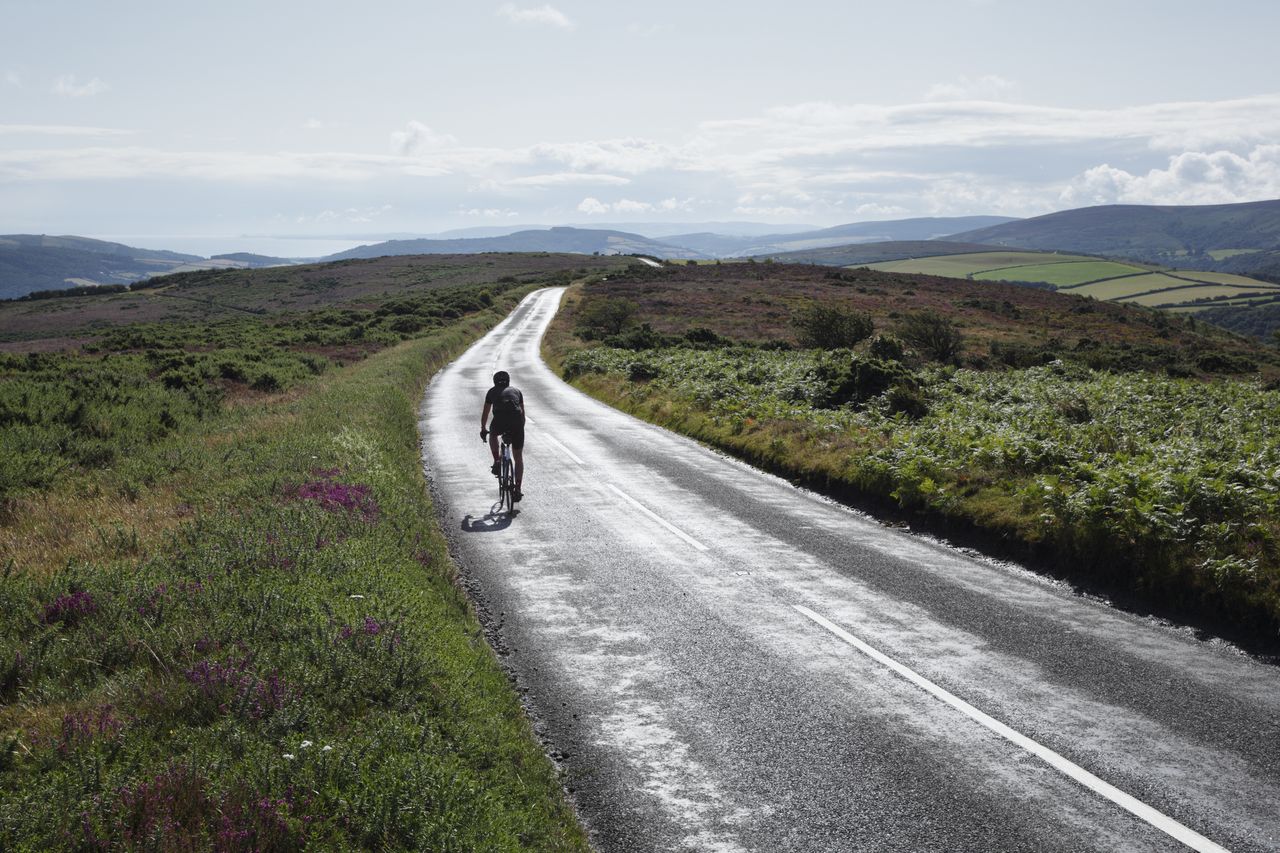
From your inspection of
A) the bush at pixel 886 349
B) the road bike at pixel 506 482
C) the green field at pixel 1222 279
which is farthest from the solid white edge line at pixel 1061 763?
the green field at pixel 1222 279

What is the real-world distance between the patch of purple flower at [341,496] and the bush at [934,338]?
3705cm

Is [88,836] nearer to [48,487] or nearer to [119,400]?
[48,487]

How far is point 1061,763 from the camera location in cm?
608

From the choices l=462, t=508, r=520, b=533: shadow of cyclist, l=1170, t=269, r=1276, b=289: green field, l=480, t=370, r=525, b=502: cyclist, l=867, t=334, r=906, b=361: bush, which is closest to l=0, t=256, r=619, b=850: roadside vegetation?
l=462, t=508, r=520, b=533: shadow of cyclist

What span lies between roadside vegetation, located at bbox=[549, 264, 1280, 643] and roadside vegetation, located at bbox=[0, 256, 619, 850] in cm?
740

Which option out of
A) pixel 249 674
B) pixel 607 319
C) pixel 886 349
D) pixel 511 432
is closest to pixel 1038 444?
pixel 511 432

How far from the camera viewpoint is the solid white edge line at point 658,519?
1246 cm

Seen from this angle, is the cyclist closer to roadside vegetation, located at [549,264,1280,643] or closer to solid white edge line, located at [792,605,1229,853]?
roadside vegetation, located at [549,264,1280,643]

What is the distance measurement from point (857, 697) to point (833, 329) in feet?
132

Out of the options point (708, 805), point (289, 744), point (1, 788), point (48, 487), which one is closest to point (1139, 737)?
point (708, 805)

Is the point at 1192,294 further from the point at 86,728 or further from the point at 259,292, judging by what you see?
the point at 86,728

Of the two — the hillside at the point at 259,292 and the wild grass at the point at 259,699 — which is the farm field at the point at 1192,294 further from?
the wild grass at the point at 259,699

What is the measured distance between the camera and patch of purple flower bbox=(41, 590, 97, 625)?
23.9ft

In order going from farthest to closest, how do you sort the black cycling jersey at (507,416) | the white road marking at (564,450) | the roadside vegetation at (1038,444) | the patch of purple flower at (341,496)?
the white road marking at (564,450) < the black cycling jersey at (507,416) < the patch of purple flower at (341,496) < the roadside vegetation at (1038,444)
